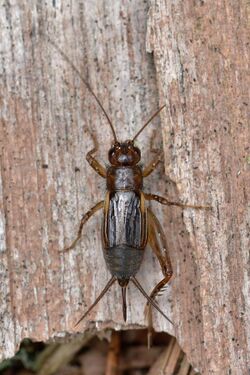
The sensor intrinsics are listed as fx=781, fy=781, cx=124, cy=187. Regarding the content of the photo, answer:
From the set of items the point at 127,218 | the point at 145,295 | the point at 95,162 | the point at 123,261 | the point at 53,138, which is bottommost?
the point at 145,295

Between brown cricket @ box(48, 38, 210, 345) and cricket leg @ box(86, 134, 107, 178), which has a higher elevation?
cricket leg @ box(86, 134, 107, 178)

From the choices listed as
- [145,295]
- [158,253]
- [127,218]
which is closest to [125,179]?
[127,218]

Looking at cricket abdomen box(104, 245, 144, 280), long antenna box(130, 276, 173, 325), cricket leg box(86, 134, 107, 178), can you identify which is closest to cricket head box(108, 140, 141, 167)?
cricket leg box(86, 134, 107, 178)

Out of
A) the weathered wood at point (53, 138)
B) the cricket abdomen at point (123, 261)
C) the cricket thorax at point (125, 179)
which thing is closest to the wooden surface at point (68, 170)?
the weathered wood at point (53, 138)

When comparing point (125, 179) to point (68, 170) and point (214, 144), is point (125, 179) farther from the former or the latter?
point (214, 144)

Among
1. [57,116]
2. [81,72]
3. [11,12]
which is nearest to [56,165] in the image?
[57,116]

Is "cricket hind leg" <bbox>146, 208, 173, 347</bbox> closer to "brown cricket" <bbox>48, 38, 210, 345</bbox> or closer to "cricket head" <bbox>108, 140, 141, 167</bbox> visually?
"brown cricket" <bbox>48, 38, 210, 345</bbox>

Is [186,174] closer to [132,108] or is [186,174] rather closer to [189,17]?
[132,108]
